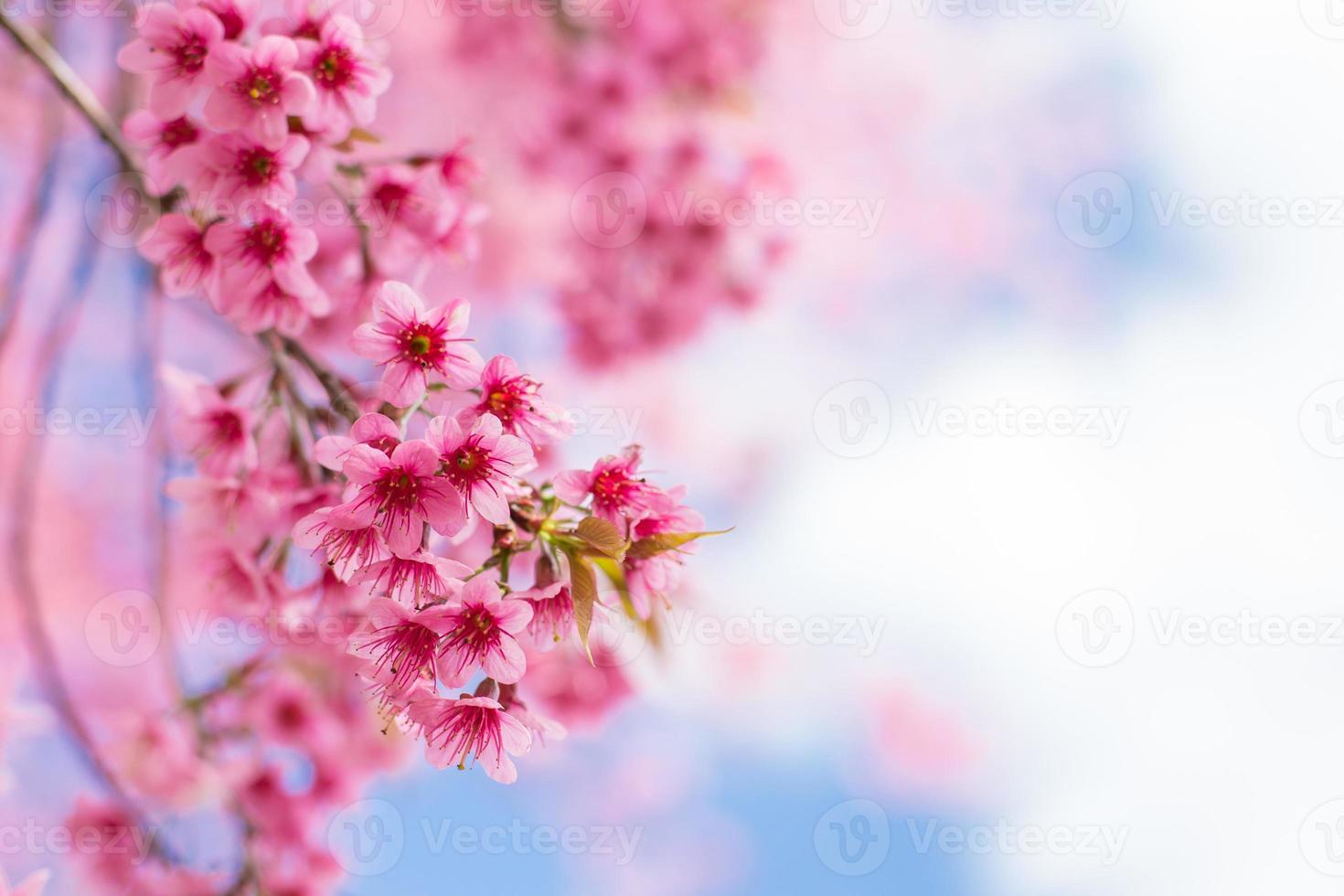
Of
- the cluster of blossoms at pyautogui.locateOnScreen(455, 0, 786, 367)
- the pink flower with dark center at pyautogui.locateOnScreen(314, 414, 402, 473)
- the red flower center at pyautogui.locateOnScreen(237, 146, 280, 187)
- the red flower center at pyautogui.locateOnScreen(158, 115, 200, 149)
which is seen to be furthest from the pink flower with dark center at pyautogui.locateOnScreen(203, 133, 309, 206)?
the cluster of blossoms at pyautogui.locateOnScreen(455, 0, 786, 367)

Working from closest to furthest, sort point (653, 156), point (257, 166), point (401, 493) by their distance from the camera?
point (401, 493), point (257, 166), point (653, 156)

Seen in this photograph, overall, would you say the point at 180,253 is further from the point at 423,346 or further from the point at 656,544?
the point at 656,544

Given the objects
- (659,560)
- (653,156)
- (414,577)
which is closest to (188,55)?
(414,577)

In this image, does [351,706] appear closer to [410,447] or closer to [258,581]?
[258,581]

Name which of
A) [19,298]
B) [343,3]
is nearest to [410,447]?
[343,3]

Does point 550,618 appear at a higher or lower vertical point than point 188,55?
lower
